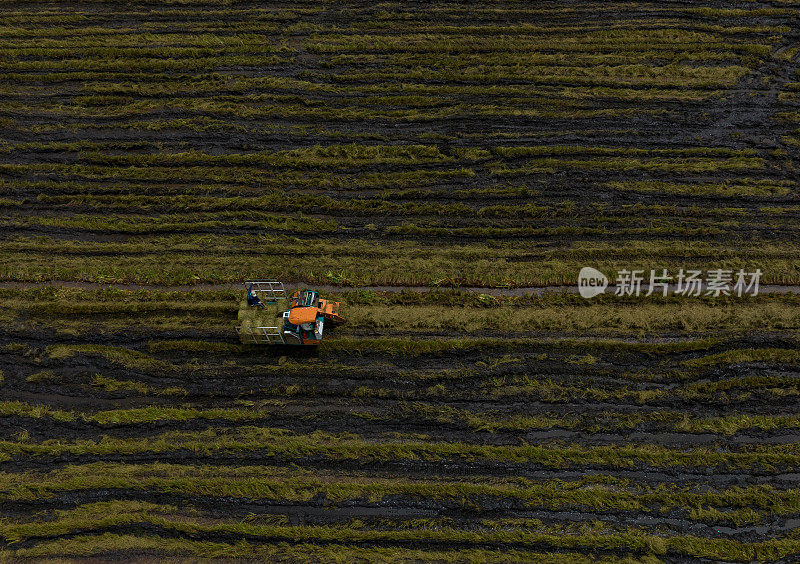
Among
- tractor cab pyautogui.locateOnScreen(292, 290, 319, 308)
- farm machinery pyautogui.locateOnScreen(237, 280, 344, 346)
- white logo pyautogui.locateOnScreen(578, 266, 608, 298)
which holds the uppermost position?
white logo pyautogui.locateOnScreen(578, 266, 608, 298)

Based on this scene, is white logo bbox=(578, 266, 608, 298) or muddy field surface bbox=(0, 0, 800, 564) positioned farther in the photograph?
white logo bbox=(578, 266, 608, 298)

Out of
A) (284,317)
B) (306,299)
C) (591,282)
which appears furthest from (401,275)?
(591,282)

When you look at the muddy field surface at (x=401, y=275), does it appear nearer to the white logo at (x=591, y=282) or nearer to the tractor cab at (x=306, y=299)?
the white logo at (x=591, y=282)

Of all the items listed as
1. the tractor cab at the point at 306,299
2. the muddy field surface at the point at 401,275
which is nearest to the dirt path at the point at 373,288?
the muddy field surface at the point at 401,275

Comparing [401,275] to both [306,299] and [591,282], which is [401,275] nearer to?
[306,299]

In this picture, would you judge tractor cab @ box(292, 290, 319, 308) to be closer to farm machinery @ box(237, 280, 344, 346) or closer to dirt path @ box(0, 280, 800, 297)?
farm machinery @ box(237, 280, 344, 346)

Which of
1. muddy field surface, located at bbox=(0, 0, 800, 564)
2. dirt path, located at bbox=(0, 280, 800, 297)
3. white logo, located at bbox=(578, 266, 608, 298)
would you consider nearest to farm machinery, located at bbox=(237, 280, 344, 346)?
muddy field surface, located at bbox=(0, 0, 800, 564)

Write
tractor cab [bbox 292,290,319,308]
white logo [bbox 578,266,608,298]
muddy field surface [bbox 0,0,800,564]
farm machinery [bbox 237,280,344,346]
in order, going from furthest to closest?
1. white logo [bbox 578,266,608,298]
2. tractor cab [bbox 292,290,319,308]
3. farm machinery [bbox 237,280,344,346]
4. muddy field surface [bbox 0,0,800,564]
